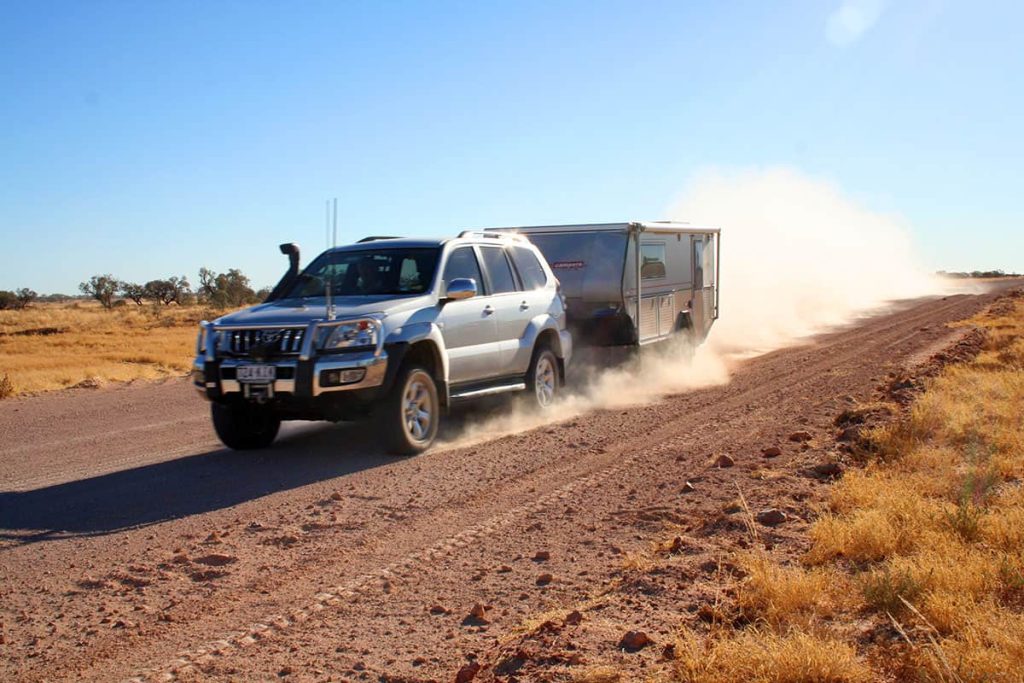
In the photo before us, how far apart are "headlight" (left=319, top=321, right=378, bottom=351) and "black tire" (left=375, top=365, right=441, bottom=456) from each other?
19.2 inches

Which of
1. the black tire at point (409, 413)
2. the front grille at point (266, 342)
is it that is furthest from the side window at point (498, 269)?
the front grille at point (266, 342)

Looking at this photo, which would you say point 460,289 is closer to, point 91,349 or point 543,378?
point 543,378

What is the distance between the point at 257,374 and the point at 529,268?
419 cm

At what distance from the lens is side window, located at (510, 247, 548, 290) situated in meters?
11.3

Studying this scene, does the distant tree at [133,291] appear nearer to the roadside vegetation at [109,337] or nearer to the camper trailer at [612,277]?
the roadside vegetation at [109,337]

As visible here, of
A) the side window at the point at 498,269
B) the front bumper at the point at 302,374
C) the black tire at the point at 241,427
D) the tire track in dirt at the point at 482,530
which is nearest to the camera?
the tire track in dirt at the point at 482,530

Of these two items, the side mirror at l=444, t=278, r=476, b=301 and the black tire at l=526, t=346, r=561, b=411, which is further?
the black tire at l=526, t=346, r=561, b=411

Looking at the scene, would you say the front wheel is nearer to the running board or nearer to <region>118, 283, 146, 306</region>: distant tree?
the running board

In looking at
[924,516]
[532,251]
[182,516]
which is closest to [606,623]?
[924,516]

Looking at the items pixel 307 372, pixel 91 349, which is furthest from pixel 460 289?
pixel 91 349

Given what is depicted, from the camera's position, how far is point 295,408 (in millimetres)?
8430

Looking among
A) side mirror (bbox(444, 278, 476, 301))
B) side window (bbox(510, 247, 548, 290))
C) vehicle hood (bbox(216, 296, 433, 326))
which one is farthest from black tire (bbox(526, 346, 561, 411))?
vehicle hood (bbox(216, 296, 433, 326))

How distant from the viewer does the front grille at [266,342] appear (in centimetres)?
835

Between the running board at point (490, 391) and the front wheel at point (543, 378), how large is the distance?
0.17 metres
